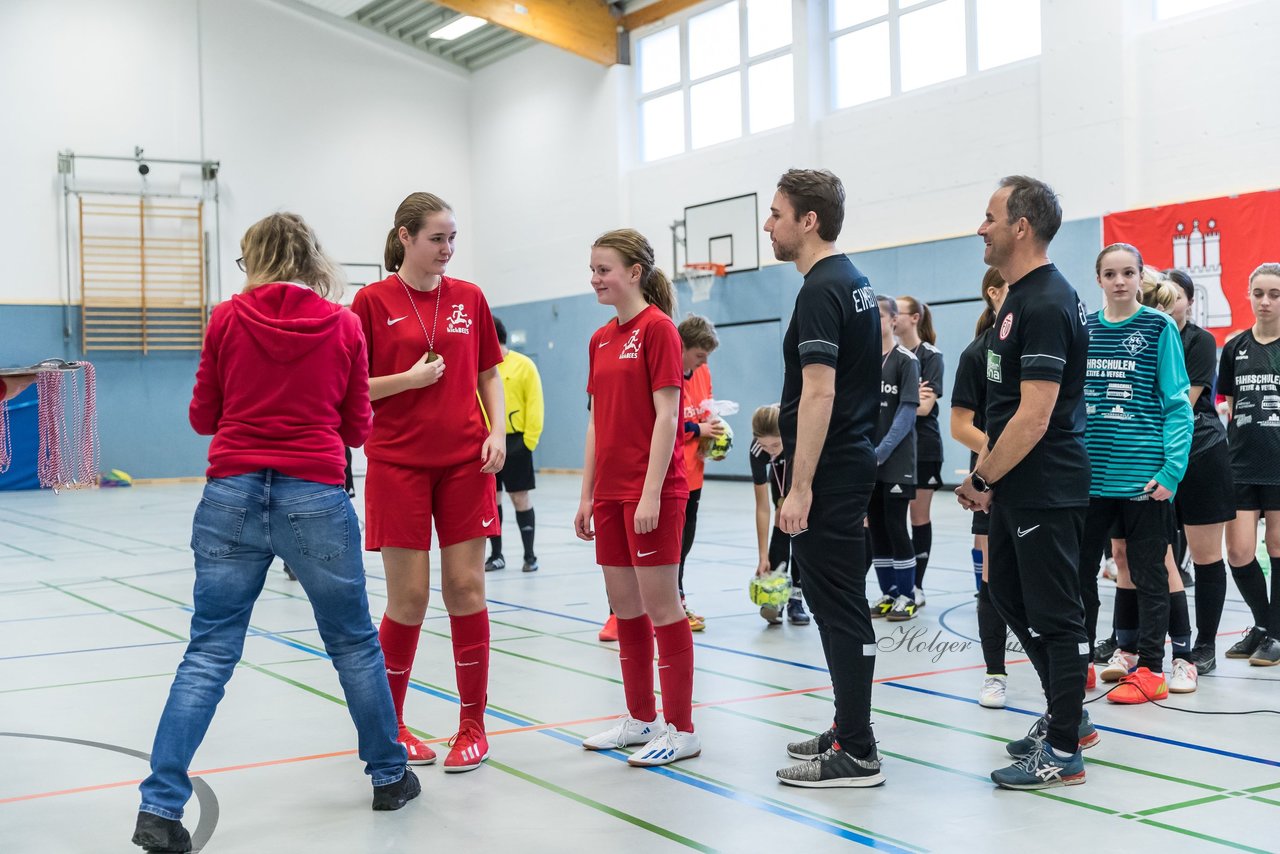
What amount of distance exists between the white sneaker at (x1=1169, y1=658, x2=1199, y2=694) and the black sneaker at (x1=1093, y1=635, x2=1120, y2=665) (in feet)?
1.52

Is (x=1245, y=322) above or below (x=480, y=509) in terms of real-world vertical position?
above

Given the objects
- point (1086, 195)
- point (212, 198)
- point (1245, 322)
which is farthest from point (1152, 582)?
point (212, 198)

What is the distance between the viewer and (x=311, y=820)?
315 centimetres

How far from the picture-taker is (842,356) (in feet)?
11.0

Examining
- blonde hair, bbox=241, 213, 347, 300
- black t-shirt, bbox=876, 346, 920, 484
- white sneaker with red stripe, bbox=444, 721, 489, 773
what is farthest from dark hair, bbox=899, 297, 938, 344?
blonde hair, bbox=241, 213, 347, 300

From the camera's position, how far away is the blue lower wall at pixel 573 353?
1482 cm

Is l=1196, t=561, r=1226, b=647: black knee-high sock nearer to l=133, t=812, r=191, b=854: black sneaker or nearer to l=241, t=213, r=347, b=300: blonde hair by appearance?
l=241, t=213, r=347, b=300: blonde hair

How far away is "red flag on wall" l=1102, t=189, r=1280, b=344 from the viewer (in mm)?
11633

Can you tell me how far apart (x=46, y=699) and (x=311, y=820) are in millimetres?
2104

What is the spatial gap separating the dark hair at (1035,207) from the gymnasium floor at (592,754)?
1.61m

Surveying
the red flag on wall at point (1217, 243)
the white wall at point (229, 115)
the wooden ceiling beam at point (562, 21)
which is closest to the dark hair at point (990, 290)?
the red flag on wall at point (1217, 243)

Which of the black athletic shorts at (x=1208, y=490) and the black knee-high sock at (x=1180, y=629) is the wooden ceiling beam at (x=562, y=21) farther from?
the black knee-high sock at (x=1180, y=629)

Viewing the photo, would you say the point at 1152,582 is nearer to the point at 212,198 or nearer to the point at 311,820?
the point at 311,820

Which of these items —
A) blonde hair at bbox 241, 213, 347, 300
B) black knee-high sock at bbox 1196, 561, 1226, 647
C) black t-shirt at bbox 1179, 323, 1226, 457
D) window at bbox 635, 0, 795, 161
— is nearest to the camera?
blonde hair at bbox 241, 213, 347, 300
